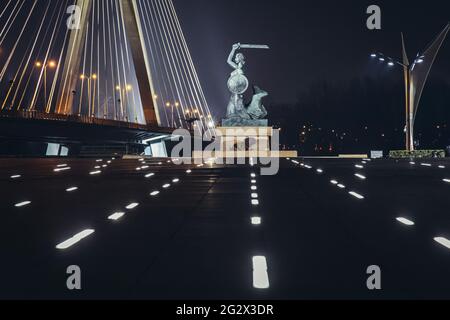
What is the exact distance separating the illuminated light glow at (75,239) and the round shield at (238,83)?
231 feet

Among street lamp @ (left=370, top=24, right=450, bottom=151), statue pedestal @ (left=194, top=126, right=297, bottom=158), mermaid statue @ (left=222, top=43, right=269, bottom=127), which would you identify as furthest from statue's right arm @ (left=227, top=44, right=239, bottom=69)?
street lamp @ (left=370, top=24, right=450, bottom=151)

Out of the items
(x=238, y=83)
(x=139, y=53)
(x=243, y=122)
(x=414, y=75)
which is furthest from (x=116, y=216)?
(x=243, y=122)

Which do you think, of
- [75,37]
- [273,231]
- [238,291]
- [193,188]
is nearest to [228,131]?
[75,37]

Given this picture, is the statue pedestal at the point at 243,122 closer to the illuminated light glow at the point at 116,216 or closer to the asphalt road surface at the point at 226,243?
the asphalt road surface at the point at 226,243

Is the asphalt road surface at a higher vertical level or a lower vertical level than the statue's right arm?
lower

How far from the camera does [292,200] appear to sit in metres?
20.9

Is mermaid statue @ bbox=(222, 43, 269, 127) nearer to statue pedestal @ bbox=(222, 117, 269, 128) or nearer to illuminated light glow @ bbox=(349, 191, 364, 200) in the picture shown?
statue pedestal @ bbox=(222, 117, 269, 128)

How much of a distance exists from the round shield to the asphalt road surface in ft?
195

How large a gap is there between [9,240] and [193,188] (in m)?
13.7

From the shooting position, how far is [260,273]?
9.35 meters

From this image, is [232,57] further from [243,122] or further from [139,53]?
[139,53]

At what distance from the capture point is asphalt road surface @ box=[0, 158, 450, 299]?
843cm
